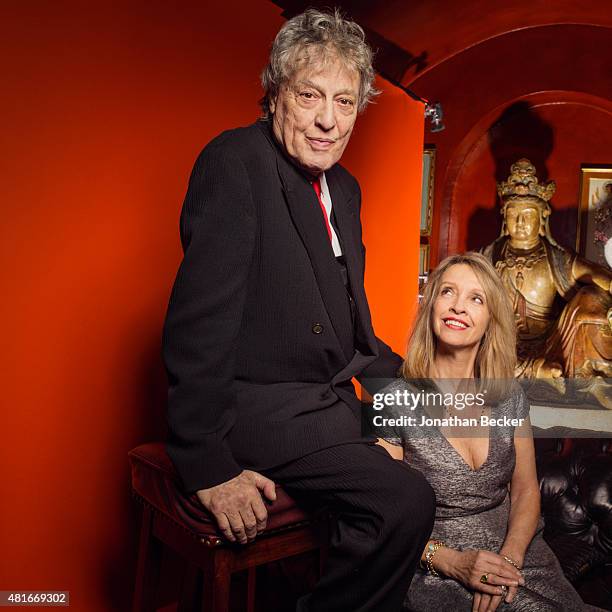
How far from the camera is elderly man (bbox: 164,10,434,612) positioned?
1.26m

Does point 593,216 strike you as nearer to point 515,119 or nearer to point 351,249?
point 515,119

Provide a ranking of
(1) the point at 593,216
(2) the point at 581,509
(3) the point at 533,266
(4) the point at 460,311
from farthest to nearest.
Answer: (1) the point at 593,216, (3) the point at 533,266, (2) the point at 581,509, (4) the point at 460,311

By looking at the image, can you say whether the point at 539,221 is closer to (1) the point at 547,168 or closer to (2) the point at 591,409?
(1) the point at 547,168

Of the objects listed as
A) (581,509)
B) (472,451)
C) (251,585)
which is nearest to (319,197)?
(472,451)

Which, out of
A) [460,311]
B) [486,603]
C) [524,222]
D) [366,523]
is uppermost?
[524,222]

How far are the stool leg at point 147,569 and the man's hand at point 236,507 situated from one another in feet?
1.23

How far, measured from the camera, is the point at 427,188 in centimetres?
593

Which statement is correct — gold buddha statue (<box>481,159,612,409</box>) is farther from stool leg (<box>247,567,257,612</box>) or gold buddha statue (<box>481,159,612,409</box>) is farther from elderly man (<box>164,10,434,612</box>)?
elderly man (<box>164,10,434,612</box>)

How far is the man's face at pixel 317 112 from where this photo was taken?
1396mm

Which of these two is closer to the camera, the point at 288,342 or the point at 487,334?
the point at 288,342

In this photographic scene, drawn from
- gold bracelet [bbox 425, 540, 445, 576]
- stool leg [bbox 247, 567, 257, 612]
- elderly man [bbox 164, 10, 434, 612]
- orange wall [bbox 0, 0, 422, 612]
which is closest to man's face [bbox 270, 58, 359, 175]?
elderly man [bbox 164, 10, 434, 612]

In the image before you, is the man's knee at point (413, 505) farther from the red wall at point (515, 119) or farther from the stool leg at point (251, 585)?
the red wall at point (515, 119)

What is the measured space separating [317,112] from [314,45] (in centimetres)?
13

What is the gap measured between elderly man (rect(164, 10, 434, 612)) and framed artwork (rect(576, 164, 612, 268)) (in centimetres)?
483
